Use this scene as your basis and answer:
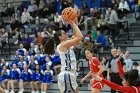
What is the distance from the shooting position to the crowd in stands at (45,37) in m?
16.2

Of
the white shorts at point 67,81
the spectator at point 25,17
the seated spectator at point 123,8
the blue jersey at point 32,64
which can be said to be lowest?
the blue jersey at point 32,64

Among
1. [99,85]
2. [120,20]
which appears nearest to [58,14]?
[120,20]

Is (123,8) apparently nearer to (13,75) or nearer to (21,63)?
(21,63)

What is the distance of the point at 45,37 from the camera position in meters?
18.5

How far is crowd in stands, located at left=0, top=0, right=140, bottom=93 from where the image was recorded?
16.2 metres

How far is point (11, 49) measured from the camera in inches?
806

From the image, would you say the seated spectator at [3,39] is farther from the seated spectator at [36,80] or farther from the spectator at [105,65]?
the spectator at [105,65]

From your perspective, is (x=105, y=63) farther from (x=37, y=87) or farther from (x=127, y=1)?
(x=127, y=1)

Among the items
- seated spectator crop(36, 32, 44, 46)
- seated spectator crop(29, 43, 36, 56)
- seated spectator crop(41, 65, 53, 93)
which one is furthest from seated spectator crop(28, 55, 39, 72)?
seated spectator crop(36, 32, 44, 46)

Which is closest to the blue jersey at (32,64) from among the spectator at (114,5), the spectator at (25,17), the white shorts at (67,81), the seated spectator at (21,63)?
the seated spectator at (21,63)

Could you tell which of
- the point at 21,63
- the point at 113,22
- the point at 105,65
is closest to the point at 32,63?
the point at 21,63

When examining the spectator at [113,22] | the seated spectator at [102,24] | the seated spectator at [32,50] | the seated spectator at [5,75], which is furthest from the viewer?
the seated spectator at [32,50]

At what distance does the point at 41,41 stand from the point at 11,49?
114 inches

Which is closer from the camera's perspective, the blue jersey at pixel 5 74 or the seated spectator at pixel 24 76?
the seated spectator at pixel 24 76
